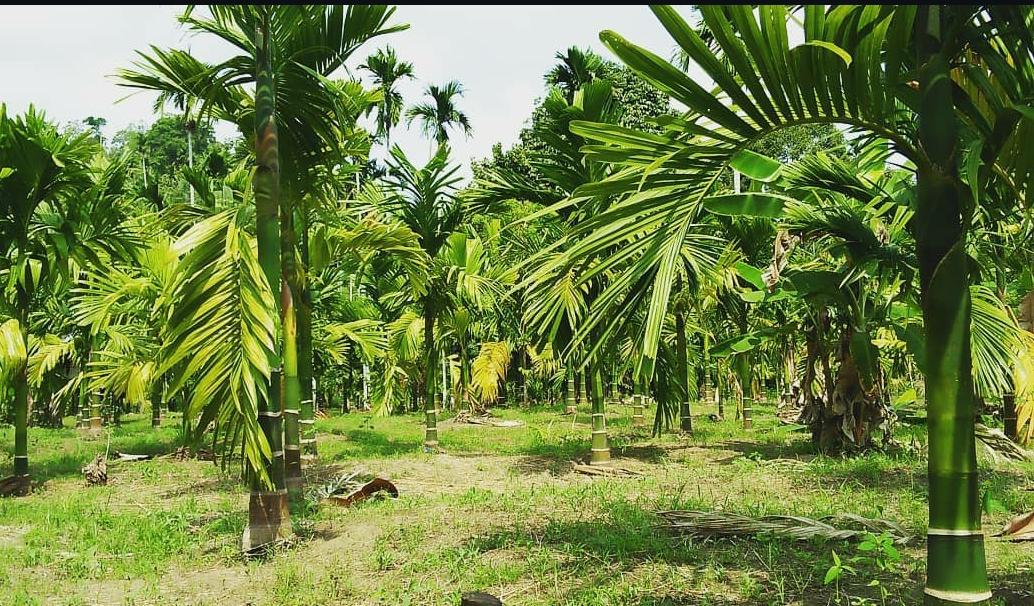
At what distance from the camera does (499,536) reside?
5.16 metres

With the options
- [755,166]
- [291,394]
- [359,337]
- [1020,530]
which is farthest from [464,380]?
[755,166]

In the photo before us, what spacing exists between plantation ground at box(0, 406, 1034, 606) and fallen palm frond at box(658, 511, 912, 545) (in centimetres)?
9

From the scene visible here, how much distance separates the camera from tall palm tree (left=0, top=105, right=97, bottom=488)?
25.9 feet

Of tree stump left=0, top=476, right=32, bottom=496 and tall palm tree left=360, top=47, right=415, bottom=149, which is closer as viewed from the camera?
tree stump left=0, top=476, right=32, bottom=496

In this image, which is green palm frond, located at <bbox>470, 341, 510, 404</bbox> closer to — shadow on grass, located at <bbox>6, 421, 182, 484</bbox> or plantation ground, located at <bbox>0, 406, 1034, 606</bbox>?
shadow on grass, located at <bbox>6, 421, 182, 484</bbox>

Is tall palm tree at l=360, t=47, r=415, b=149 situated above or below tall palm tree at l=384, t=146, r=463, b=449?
above

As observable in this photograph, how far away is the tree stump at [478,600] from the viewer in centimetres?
348

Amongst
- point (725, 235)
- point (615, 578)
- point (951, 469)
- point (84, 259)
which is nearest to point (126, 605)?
point (615, 578)

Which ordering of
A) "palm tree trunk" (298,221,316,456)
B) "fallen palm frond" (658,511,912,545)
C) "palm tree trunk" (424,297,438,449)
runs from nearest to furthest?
"fallen palm frond" (658,511,912,545), "palm tree trunk" (298,221,316,456), "palm tree trunk" (424,297,438,449)

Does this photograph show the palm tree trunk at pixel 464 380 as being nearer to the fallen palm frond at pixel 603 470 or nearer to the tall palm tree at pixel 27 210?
the fallen palm frond at pixel 603 470

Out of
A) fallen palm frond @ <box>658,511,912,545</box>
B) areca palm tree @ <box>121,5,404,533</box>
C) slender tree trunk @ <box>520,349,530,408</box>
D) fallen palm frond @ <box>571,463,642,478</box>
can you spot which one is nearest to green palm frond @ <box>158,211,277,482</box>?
areca palm tree @ <box>121,5,404,533</box>

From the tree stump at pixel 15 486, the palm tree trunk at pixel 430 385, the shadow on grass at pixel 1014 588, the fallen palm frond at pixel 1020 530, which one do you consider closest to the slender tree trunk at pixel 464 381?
the palm tree trunk at pixel 430 385

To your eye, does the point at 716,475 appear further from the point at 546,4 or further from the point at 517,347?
the point at 517,347

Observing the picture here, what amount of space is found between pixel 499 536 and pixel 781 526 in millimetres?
1837
